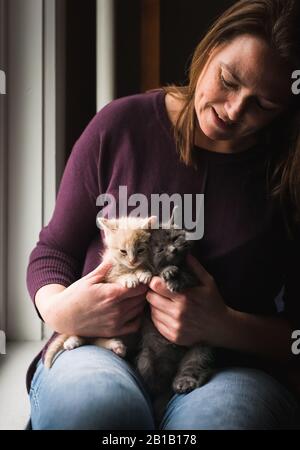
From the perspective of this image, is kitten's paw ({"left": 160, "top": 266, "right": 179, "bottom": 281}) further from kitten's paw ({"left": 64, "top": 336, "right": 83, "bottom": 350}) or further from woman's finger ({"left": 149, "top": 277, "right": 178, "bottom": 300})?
kitten's paw ({"left": 64, "top": 336, "right": 83, "bottom": 350})

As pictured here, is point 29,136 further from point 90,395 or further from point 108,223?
point 90,395

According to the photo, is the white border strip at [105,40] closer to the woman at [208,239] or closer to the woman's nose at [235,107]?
the woman at [208,239]

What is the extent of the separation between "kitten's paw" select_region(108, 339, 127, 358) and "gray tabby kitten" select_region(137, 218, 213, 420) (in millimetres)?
22

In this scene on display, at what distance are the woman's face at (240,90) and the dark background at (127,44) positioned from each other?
7 centimetres

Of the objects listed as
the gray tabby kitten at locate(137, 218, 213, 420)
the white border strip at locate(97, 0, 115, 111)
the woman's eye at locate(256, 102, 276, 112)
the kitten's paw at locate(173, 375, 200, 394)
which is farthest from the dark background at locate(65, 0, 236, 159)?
the kitten's paw at locate(173, 375, 200, 394)

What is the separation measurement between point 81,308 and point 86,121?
0.28 meters

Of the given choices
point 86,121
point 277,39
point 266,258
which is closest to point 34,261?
point 86,121

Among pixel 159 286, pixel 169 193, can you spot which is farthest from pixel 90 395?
pixel 169 193

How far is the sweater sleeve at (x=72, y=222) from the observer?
2.37 feet

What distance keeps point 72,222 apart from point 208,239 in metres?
A: 0.19

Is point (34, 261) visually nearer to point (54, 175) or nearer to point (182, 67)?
point (54, 175)

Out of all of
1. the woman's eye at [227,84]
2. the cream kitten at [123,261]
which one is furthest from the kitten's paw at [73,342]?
the woman's eye at [227,84]

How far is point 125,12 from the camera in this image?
73 centimetres

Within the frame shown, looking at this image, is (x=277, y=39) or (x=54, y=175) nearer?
(x=277, y=39)
